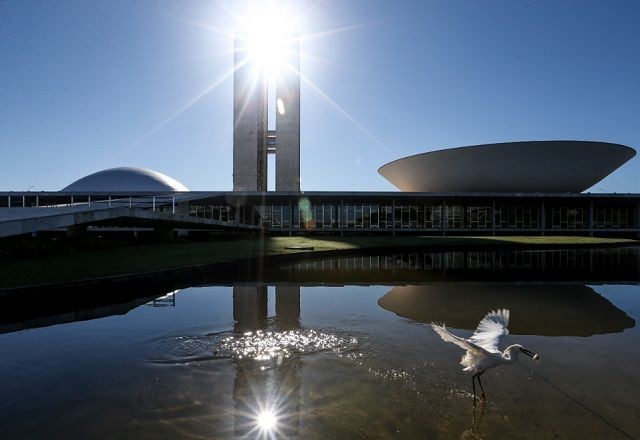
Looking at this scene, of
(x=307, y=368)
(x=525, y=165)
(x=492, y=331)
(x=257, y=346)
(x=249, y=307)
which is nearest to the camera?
(x=492, y=331)

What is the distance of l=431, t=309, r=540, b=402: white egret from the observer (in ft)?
12.8

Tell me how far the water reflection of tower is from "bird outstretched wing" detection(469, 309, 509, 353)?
1.95 meters

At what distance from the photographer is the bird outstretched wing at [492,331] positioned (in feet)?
13.2

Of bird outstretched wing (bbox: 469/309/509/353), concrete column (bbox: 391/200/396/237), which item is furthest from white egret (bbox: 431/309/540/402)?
concrete column (bbox: 391/200/396/237)

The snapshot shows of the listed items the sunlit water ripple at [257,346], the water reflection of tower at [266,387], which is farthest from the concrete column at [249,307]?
the sunlit water ripple at [257,346]

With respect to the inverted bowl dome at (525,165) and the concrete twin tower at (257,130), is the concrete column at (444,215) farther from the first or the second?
the concrete twin tower at (257,130)

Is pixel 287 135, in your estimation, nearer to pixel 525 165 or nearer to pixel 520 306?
pixel 525 165

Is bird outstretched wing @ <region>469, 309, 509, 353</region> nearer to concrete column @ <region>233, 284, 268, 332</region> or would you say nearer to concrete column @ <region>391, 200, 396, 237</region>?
concrete column @ <region>233, 284, 268, 332</region>

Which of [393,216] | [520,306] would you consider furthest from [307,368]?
[393,216]

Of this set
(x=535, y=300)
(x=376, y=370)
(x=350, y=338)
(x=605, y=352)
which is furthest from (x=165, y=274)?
(x=605, y=352)

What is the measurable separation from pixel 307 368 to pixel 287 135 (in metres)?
58.4

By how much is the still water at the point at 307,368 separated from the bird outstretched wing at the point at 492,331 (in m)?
0.10

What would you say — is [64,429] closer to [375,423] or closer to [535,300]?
[375,423]

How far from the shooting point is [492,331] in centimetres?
415
